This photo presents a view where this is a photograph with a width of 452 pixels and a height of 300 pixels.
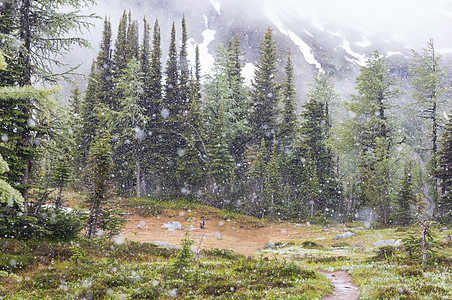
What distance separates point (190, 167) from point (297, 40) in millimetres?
147645

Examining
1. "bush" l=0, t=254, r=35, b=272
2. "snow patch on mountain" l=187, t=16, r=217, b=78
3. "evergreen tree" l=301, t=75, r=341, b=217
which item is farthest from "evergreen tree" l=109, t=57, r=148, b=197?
"snow patch on mountain" l=187, t=16, r=217, b=78

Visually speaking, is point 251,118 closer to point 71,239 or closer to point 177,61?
point 177,61

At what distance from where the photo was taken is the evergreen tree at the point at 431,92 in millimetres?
29753

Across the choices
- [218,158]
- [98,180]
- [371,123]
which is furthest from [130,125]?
[371,123]

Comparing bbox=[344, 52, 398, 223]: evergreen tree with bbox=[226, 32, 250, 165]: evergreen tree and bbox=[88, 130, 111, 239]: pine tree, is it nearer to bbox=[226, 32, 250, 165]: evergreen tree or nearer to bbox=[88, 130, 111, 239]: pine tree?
bbox=[226, 32, 250, 165]: evergreen tree

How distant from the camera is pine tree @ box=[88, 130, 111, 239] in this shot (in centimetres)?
1509

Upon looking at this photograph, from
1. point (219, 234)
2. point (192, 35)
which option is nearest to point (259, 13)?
point (192, 35)

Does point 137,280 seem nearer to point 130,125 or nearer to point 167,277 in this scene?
point 167,277

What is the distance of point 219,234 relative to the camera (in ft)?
87.6

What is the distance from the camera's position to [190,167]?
122 ft

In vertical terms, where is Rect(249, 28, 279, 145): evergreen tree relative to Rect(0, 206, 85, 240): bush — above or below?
above

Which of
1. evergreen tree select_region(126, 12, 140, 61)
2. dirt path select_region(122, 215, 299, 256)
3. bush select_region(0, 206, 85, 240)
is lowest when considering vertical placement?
dirt path select_region(122, 215, 299, 256)

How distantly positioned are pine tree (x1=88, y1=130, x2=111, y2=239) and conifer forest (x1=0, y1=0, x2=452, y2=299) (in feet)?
0.22

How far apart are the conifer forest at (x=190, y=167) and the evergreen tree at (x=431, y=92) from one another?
0.51 ft
